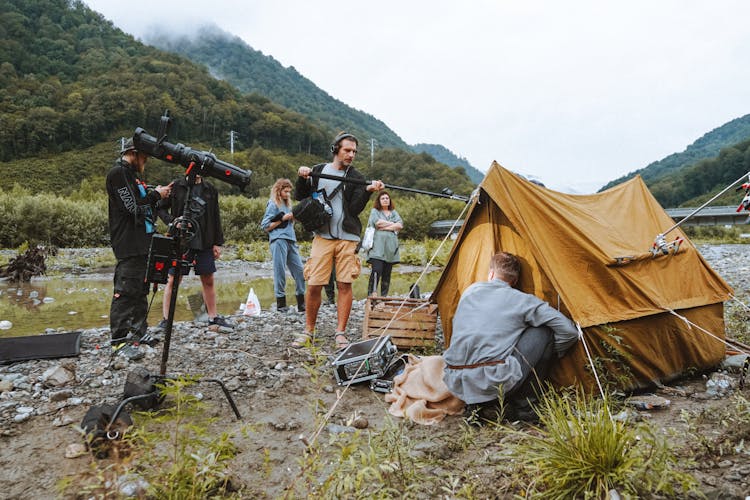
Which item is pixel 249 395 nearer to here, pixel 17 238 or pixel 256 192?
pixel 17 238

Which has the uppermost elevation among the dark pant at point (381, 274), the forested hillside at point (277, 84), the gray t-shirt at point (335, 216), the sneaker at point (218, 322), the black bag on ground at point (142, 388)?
the forested hillside at point (277, 84)

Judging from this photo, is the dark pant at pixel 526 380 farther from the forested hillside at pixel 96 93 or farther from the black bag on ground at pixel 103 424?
the forested hillside at pixel 96 93

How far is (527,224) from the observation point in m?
4.03

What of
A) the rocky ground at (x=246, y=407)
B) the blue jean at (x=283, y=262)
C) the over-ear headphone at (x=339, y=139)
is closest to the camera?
the rocky ground at (x=246, y=407)

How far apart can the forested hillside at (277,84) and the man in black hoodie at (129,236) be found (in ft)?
444

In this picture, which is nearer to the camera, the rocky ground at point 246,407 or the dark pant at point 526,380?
the rocky ground at point 246,407

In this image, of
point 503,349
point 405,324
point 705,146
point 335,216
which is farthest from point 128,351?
point 705,146

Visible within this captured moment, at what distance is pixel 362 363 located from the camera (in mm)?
4098

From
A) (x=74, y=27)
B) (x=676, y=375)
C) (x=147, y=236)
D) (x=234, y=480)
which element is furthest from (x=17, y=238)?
(x=74, y=27)

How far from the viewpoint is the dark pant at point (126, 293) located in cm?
465

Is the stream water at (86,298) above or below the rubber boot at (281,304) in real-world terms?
below

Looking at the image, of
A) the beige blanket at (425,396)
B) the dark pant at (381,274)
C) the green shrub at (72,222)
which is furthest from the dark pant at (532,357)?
the green shrub at (72,222)

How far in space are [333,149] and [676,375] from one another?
4186mm

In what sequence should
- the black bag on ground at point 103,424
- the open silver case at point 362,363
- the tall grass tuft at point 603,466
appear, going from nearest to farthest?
1. the tall grass tuft at point 603,466
2. the black bag on ground at point 103,424
3. the open silver case at point 362,363
